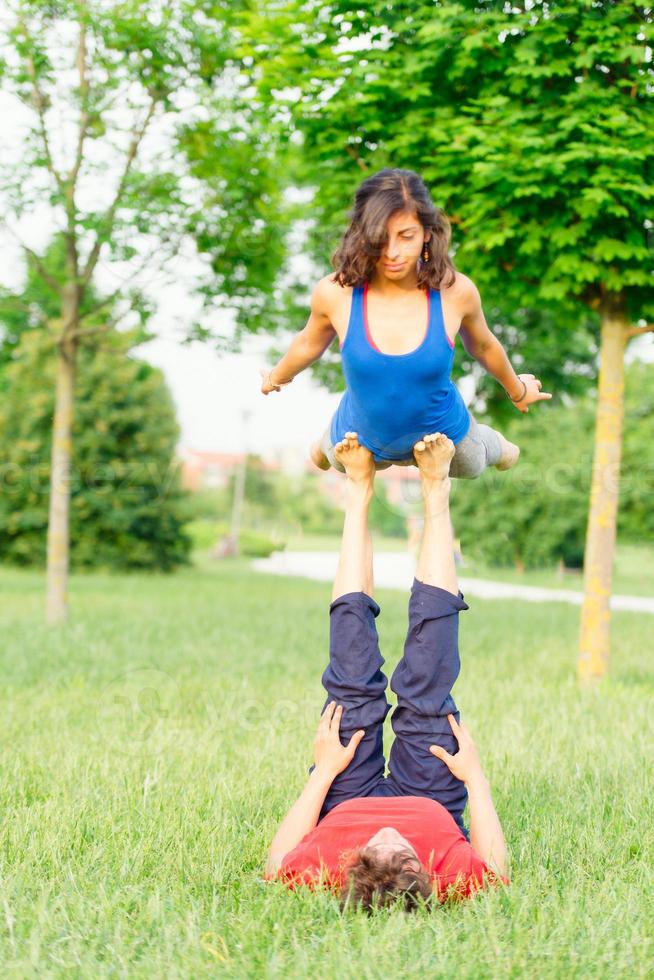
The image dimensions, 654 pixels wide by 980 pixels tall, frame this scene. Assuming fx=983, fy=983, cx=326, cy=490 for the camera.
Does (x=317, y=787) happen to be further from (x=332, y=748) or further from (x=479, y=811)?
(x=479, y=811)

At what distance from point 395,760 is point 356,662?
38 cm

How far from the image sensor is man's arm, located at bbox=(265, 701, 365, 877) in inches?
131

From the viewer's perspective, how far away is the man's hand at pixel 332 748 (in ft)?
11.3

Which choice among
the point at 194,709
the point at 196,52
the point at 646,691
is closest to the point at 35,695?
the point at 194,709

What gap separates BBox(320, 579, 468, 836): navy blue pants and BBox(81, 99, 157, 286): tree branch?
7.45 metres

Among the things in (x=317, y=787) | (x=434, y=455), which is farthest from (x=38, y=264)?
(x=317, y=787)

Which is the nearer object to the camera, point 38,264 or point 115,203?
point 115,203

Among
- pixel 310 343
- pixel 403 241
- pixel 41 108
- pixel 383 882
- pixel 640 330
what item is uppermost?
pixel 41 108

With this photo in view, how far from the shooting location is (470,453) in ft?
13.1

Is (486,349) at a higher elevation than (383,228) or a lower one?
lower

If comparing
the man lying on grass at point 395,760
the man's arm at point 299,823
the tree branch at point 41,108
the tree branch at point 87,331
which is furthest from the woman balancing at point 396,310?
the tree branch at point 87,331

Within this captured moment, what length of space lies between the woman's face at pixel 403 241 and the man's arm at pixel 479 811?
1.69 meters

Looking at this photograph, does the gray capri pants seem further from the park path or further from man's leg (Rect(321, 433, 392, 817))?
the park path

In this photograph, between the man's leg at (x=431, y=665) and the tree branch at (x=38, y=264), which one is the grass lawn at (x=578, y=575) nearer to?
the tree branch at (x=38, y=264)
